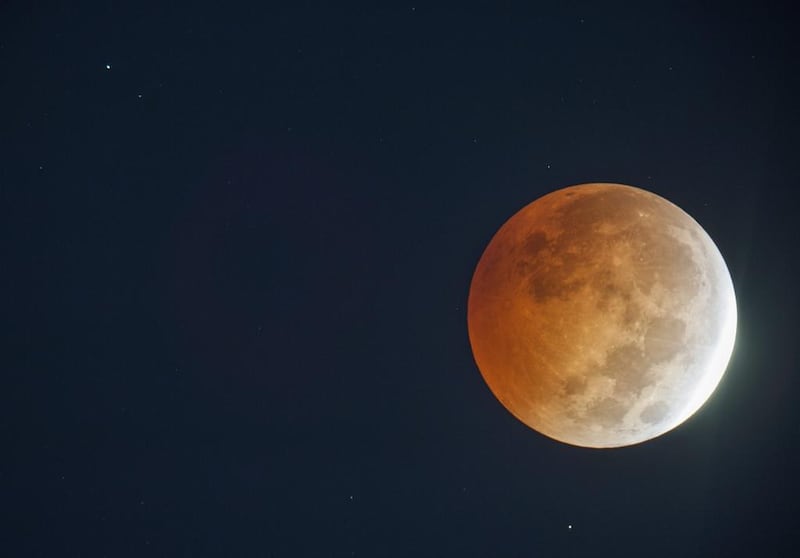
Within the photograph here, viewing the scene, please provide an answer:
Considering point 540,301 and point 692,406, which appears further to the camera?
point 692,406

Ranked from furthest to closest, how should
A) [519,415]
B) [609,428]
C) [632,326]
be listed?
[519,415]
[609,428]
[632,326]

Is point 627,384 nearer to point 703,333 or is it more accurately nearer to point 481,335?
point 703,333

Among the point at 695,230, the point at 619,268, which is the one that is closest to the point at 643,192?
the point at 695,230

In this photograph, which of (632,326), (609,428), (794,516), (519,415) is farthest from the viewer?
(794,516)

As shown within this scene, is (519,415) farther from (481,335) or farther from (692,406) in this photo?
(692,406)

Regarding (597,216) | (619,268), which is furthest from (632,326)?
(597,216)

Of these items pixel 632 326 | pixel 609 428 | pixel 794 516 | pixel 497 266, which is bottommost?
pixel 609 428

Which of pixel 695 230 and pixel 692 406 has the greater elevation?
pixel 695 230
